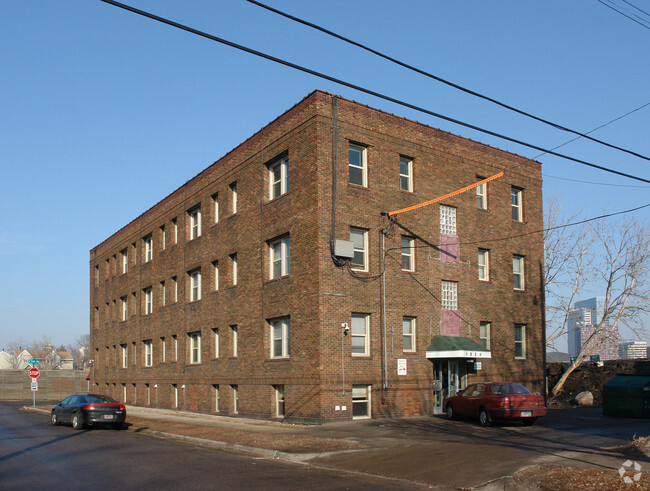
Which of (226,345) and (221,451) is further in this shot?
(226,345)

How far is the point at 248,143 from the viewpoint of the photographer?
2883cm

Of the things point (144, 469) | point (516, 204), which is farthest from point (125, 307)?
point (144, 469)

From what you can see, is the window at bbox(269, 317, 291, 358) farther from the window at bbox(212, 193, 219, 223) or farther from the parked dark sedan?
the window at bbox(212, 193, 219, 223)

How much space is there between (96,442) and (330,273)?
9.33m

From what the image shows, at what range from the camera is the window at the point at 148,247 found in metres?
41.0

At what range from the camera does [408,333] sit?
84.7ft

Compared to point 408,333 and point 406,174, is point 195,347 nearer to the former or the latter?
point 408,333

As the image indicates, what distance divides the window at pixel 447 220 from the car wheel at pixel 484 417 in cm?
847

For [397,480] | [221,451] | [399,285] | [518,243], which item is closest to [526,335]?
[518,243]

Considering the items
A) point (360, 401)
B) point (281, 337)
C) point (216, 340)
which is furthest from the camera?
point (216, 340)

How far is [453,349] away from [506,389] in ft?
13.4

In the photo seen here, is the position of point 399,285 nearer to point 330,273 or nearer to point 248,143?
point 330,273

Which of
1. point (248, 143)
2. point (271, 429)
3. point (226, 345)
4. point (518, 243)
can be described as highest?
point (248, 143)

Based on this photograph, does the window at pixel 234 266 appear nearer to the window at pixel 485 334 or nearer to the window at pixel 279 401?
the window at pixel 279 401
